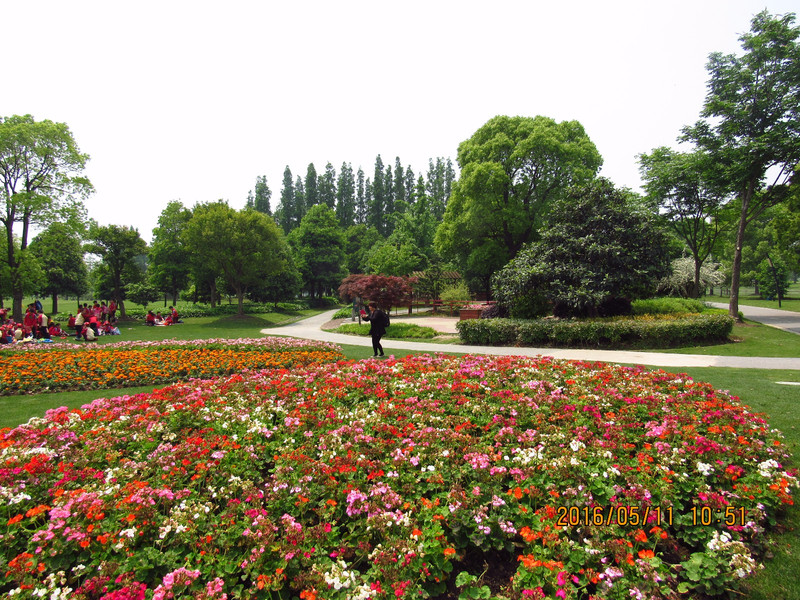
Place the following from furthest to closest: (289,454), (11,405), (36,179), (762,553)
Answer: (36,179)
(11,405)
(289,454)
(762,553)

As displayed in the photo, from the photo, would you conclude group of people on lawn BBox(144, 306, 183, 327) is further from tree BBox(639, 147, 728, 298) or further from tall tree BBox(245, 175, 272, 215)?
tall tree BBox(245, 175, 272, 215)

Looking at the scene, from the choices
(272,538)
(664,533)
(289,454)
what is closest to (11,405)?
(289,454)

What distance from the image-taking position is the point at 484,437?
13.2 feet

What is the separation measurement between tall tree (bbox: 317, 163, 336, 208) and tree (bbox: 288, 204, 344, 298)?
29408 mm

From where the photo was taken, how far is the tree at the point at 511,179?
24.1 meters

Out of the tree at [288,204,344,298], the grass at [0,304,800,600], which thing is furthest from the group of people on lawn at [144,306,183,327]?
the tree at [288,204,344,298]

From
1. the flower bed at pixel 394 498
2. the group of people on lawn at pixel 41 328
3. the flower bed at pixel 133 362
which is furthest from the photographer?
the group of people on lawn at pixel 41 328

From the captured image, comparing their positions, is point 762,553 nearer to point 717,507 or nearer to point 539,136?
point 717,507

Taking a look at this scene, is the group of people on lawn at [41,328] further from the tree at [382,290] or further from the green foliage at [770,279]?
the green foliage at [770,279]

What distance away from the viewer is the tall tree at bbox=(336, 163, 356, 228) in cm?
7606

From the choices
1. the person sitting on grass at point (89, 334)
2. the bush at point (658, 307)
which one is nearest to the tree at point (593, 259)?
the bush at point (658, 307)

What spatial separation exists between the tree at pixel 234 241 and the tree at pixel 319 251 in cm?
1738

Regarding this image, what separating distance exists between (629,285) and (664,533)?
41.7 feet

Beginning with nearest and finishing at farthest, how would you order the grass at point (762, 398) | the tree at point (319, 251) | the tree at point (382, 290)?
1. the grass at point (762, 398)
2. the tree at point (382, 290)
3. the tree at point (319, 251)
